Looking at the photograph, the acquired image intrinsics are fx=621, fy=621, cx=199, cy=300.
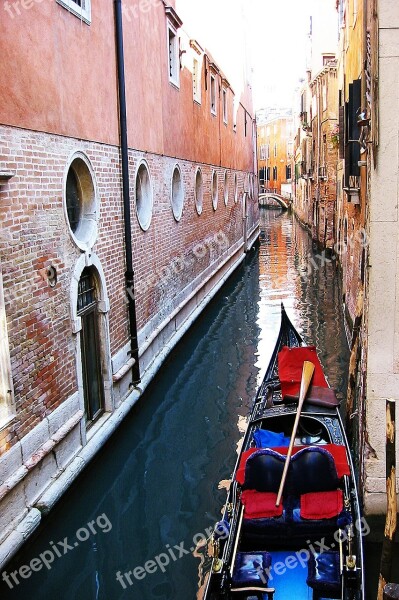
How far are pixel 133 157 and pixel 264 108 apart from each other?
5900 centimetres

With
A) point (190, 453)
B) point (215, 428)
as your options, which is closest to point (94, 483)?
point (190, 453)

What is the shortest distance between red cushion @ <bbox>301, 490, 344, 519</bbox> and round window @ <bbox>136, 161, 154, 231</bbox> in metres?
4.94

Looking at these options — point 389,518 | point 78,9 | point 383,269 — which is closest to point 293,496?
point 389,518

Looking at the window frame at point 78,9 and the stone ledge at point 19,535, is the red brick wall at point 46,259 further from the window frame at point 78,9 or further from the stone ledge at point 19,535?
the window frame at point 78,9

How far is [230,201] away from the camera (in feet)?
59.6

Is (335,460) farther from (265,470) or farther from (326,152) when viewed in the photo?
(326,152)

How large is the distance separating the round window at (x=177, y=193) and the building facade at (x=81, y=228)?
1.0 inches

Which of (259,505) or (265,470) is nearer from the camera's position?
(259,505)

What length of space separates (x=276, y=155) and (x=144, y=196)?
164ft

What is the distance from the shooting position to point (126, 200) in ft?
24.3

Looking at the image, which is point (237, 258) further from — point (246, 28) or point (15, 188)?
point (15, 188)

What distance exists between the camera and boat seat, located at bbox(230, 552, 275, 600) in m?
3.50

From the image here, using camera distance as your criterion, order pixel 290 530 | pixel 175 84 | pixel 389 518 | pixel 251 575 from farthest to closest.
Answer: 1. pixel 175 84
2. pixel 290 530
3. pixel 251 575
4. pixel 389 518

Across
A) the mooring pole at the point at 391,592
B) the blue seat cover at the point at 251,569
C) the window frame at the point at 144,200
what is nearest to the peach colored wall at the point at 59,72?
the window frame at the point at 144,200
